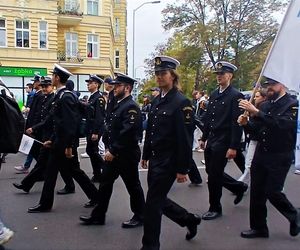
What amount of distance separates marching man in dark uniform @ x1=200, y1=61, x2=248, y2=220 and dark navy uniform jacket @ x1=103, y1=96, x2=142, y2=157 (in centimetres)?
103

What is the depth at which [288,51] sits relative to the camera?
4.43 m

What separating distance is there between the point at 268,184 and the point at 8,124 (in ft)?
9.14

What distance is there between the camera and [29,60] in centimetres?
3291

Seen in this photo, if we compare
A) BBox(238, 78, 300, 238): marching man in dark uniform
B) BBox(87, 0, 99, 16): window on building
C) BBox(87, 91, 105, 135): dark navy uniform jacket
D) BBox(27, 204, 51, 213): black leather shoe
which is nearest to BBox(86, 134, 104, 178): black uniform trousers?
BBox(87, 91, 105, 135): dark navy uniform jacket

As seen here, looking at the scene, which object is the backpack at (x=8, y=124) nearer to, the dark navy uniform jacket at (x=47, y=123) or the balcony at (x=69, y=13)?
the dark navy uniform jacket at (x=47, y=123)

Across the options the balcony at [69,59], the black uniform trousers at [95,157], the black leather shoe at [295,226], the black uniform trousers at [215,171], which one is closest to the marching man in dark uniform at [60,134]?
the black uniform trousers at [215,171]

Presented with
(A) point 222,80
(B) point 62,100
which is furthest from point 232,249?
(B) point 62,100

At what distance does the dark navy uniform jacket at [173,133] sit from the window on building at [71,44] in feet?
107

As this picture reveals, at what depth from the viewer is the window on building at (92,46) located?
37531 millimetres

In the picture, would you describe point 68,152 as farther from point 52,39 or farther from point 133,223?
point 52,39

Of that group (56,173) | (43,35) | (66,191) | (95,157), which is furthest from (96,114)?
(43,35)

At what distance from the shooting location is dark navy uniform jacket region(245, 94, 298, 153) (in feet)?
16.3

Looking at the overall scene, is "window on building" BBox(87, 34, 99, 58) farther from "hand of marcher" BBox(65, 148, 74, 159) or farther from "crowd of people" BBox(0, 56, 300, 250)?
"hand of marcher" BBox(65, 148, 74, 159)

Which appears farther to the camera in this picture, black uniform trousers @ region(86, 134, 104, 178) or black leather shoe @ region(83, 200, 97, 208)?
black uniform trousers @ region(86, 134, 104, 178)
